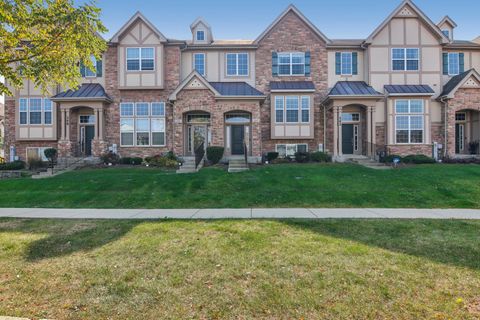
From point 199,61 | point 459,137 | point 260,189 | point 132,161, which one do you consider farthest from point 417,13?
point 132,161

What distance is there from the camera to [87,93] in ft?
68.9

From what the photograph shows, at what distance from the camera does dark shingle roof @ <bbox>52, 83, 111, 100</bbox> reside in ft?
67.3

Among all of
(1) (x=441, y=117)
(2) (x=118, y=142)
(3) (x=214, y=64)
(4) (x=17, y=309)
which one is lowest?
(4) (x=17, y=309)

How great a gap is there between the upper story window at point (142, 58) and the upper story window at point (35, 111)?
276 inches

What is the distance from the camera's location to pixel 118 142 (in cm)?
2192

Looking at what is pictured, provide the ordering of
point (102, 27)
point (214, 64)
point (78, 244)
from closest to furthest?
1. point (78, 244)
2. point (102, 27)
3. point (214, 64)

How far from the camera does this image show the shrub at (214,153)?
18438 mm

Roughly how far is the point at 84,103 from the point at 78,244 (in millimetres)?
17978

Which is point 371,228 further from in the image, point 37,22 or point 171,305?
point 37,22

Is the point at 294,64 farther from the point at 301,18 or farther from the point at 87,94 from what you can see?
the point at 87,94

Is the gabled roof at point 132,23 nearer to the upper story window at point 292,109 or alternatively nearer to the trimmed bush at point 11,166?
the upper story window at point 292,109

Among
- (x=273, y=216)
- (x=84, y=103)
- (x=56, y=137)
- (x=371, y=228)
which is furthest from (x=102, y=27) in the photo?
(x=56, y=137)

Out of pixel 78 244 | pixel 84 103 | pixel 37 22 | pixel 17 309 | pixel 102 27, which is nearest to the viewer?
pixel 17 309

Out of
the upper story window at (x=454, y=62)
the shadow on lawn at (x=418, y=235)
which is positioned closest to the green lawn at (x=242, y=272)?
the shadow on lawn at (x=418, y=235)
